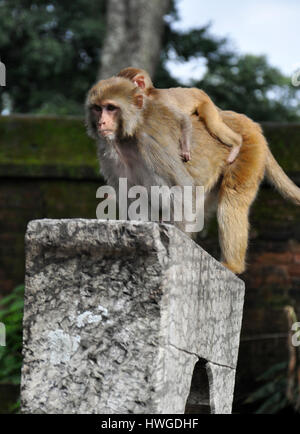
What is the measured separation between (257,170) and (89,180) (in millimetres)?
3516

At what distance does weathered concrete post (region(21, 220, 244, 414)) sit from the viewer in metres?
2.45

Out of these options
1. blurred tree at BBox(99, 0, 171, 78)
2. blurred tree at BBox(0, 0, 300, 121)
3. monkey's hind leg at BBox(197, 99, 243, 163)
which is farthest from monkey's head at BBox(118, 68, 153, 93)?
blurred tree at BBox(0, 0, 300, 121)

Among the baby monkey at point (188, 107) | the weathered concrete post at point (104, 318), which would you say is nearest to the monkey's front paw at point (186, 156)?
the baby monkey at point (188, 107)

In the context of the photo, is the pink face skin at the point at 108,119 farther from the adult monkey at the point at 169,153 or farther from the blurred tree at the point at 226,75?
the blurred tree at the point at 226,75

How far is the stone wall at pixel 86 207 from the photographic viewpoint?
7184 millimetres

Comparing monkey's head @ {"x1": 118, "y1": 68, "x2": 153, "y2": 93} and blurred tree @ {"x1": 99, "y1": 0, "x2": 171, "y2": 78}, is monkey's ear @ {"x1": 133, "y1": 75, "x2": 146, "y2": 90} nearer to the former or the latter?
monkey's head @ {"x1": 118, "y1": 68, "x2": 153, "y2": 93}

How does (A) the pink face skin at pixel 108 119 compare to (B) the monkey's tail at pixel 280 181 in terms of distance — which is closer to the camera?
(A) the pink face skin at pixel 108 119

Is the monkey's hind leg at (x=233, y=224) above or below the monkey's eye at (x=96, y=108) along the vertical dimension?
below

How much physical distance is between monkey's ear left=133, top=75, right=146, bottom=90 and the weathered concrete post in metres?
1.26

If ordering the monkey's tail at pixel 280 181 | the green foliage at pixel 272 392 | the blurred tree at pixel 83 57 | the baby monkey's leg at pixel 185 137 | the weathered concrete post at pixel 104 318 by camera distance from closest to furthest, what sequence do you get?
the weathered concrete post at pixel 104 318
the baby monkey's leg at pixel 185 137
the monkey's tail at pixel 280 181
the green foliage at pixel 272 392
the blurred tree at pixel 83 57

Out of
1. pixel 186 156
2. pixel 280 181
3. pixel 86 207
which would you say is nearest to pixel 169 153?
pixel 186 156

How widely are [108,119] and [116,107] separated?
2.8 inches
